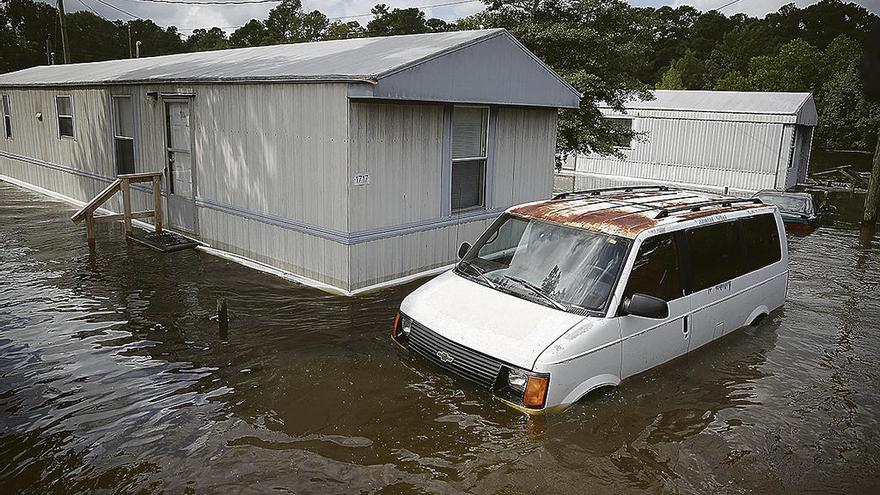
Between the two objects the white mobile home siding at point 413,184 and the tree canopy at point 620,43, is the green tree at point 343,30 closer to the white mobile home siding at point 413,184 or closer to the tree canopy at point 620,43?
the tree canopy at point 620,43

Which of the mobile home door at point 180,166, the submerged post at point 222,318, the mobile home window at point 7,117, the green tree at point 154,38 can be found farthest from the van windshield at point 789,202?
the green tree at point 154,38

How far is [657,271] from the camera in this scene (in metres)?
6.23

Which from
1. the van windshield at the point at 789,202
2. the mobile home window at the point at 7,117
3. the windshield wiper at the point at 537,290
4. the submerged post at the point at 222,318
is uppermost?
the mobile home window at the point at 7,117

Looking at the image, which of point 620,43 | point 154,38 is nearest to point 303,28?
point 154,38

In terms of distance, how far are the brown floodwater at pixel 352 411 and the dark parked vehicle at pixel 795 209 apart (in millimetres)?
7513

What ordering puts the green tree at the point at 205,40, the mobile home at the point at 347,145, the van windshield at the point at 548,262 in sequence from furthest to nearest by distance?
the green tree at the point at 205,40 → the mobile home at the point at 347,145 → the van windshield at the point at 548,262

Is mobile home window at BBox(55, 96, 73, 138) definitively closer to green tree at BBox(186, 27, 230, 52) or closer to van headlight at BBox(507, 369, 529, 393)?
van headlight at BBox(507, 369, 529, 393)

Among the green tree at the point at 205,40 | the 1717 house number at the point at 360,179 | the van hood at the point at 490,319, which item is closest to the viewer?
the van hood at the point at 490,319

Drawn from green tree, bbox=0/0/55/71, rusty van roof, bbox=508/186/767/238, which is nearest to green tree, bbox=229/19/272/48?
green tree, bbox=0/0/55/71

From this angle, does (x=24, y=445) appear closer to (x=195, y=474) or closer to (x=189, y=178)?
(x=195, y=474)

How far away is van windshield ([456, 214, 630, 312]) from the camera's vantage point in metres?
5.95

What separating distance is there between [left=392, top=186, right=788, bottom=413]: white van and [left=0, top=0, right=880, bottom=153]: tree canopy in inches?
316

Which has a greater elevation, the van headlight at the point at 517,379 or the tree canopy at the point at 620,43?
the tree canopy at the point at 620,43

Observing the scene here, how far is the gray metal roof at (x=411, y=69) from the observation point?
872 cm
